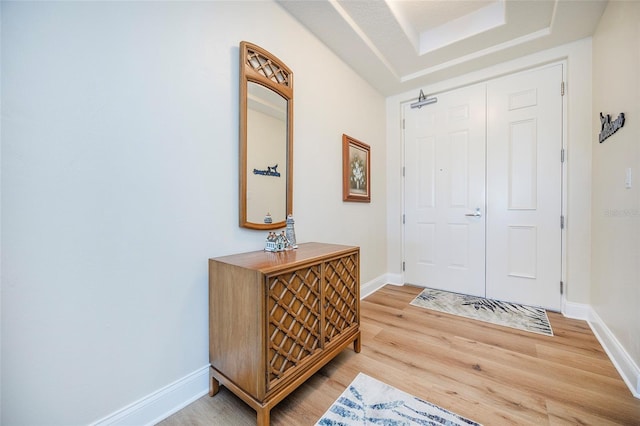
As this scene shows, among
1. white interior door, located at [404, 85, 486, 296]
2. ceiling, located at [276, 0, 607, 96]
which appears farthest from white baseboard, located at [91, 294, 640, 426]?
ceiling, located at [276, 0, 607, 96]

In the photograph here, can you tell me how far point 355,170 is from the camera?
2.76 meters

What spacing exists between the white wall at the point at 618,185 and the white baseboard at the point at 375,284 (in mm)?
1858

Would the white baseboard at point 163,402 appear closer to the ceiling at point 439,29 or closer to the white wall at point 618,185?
the white wall at point 618,185

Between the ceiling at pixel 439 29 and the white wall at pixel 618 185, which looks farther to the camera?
the ceiling at pixel 439 29

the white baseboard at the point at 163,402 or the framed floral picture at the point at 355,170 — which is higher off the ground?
the framed floral picture at the point at 355,170

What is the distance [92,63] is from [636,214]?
2.78m

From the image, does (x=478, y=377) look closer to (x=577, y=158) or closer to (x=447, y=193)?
(x=447, y=193)

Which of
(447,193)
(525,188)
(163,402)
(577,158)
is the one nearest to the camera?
(163,402)

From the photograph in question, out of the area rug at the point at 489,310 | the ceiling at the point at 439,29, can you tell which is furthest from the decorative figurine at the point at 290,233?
the area rug at the point at 489,310

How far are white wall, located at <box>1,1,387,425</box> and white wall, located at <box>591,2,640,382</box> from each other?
7.23 feet

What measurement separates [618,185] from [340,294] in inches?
76.9

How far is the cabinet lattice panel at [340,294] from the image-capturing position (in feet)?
5.13

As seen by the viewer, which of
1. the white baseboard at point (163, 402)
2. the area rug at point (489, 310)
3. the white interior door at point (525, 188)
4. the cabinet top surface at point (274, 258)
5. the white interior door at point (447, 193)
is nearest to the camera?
the white baseboard at point (163, 402)

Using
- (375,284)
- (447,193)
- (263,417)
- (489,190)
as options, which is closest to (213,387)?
(263,417)
